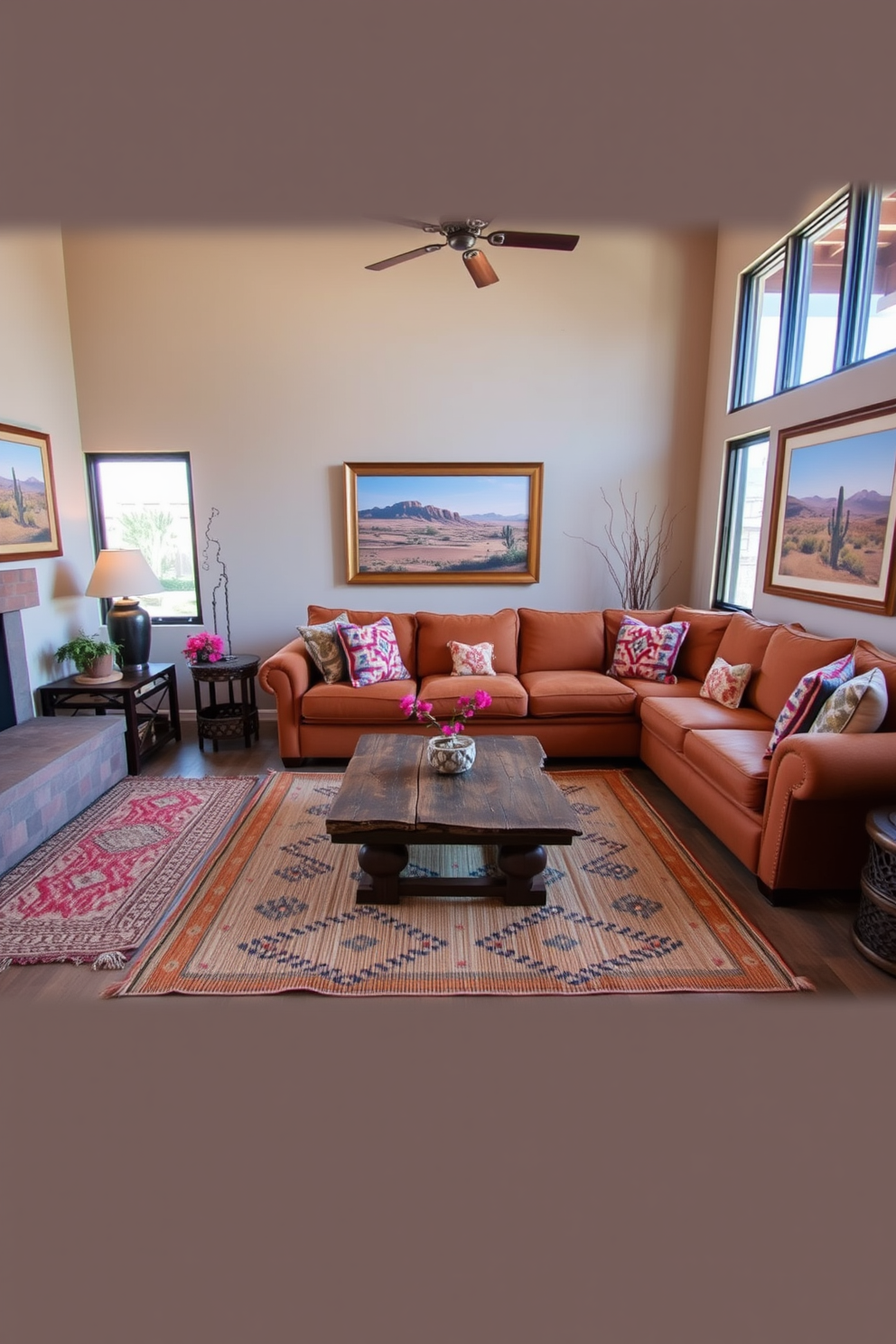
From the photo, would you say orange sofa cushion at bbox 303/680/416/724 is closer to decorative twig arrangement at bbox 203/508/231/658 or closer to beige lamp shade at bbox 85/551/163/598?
decorative twig arrangement at bbox 203/508/231/658

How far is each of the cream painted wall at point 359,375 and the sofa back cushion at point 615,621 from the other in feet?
2.02

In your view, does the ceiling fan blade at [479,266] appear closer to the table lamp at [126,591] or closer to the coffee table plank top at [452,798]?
the coffee table plank top at [452,798]

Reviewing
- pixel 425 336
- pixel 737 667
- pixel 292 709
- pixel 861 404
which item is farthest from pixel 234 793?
pixel 861 404

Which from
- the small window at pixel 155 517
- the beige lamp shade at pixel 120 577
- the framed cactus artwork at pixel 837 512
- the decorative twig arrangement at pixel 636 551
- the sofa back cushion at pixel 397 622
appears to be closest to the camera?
the framed cactus artwork at pixel 837 512

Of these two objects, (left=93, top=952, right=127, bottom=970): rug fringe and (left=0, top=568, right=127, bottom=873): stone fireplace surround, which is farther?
(left=0, top=568, right=127, bottom=873): stone fireplace surround

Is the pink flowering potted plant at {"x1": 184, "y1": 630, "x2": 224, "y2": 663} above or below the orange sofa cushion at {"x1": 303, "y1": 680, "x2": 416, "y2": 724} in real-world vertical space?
above

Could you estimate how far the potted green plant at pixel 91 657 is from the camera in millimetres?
3990

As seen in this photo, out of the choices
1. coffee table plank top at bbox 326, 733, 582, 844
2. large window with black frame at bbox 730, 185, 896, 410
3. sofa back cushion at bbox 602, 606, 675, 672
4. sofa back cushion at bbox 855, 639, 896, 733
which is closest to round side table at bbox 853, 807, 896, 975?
sofa back cushion at bbox 855, 639, 896, 733

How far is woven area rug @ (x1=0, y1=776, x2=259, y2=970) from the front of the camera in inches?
90.6

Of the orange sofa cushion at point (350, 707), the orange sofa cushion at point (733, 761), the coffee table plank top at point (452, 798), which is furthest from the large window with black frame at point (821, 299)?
the orange sofa cushion at point (350, 707)

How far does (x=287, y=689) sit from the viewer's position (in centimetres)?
386

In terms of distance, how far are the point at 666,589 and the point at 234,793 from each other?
3.49 m

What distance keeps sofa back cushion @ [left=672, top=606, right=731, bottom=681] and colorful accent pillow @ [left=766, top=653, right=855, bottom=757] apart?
1305mm

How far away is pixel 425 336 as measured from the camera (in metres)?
4.54
